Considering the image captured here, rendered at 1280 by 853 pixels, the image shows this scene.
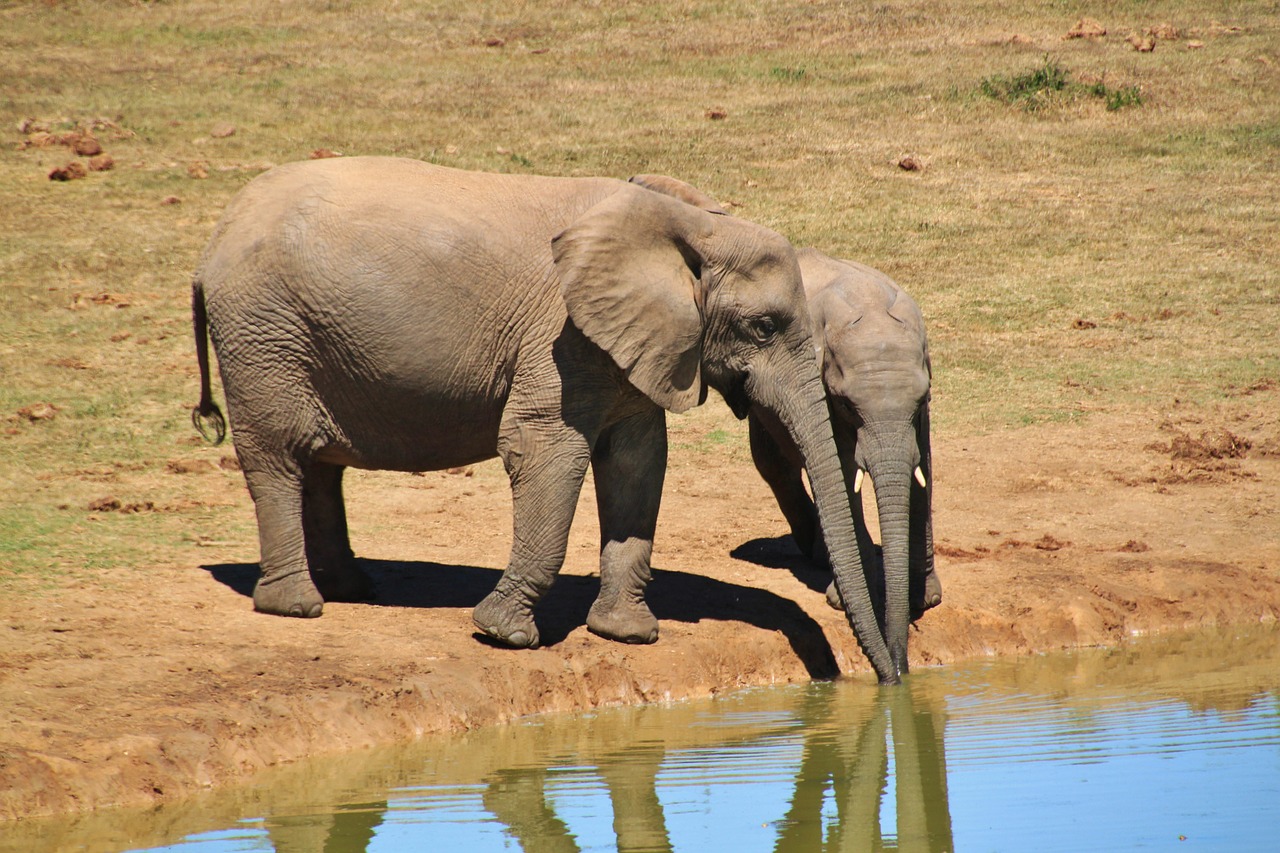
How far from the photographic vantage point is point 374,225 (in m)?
8.16

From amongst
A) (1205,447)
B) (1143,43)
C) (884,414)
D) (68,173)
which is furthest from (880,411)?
(1143,43)

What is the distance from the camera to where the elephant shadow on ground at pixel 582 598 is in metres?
8.98

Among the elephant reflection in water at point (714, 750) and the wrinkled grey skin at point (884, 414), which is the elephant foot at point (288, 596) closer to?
the elephant reflection in water at point (714, 750)

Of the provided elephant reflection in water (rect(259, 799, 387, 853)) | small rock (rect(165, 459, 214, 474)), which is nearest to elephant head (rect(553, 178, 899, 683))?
elephant reflection in water (rect(259, 799, 387, 853))

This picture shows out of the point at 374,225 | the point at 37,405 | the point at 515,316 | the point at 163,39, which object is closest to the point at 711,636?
Result: the point at 515,316

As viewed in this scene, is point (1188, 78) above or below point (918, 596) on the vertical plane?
above

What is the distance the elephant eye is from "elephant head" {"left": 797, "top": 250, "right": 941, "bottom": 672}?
0.65m

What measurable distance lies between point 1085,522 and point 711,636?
3733 millimetres

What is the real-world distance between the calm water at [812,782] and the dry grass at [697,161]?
3.35 m

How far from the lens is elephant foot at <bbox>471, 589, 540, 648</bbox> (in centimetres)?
833

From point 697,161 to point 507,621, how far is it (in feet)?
46.2

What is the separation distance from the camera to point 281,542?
861 cm

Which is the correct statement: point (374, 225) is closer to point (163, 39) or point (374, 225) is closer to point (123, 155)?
point (123, 155)

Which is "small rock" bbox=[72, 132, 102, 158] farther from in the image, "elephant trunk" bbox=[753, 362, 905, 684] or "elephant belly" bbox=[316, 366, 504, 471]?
"elephant trunk" bbox=[753, 362, 905, 684]
